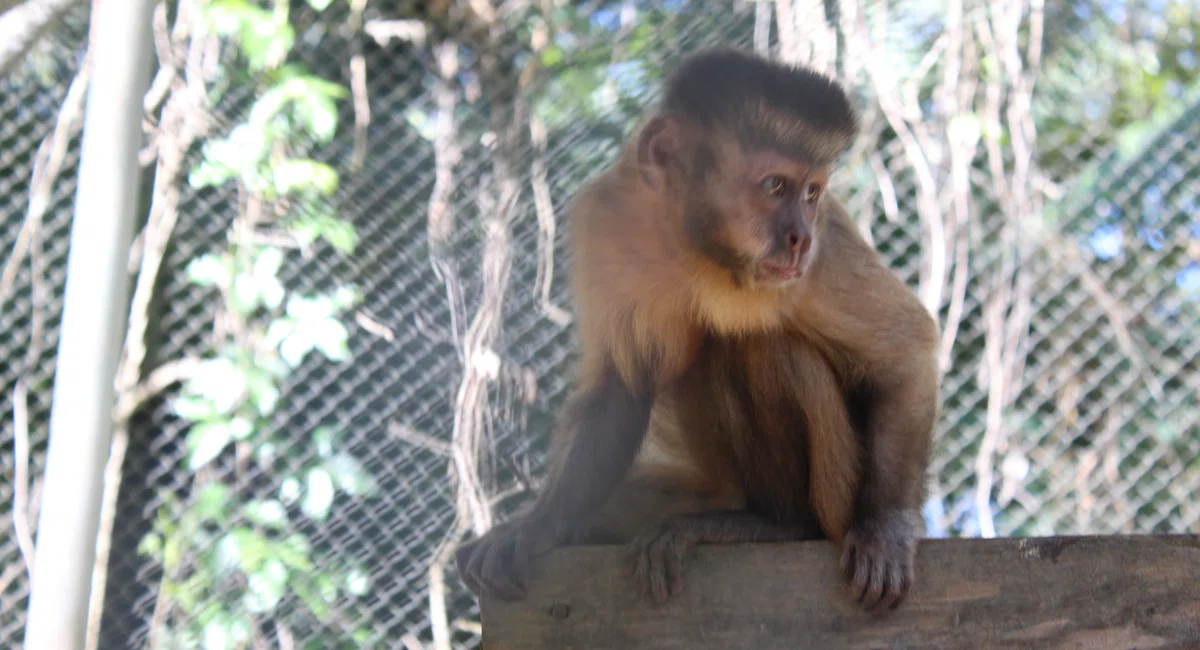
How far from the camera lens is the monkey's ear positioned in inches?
97.9

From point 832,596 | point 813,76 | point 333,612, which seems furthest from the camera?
point 333,612

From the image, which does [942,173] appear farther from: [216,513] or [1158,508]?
[216,513]

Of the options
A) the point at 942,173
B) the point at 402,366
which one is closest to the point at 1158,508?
the point at 942,173

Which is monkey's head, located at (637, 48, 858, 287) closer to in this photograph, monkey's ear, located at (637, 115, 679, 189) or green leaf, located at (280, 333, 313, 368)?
monkey's ear, located at (637, 115, 679, 189)

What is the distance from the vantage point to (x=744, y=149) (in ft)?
7.93

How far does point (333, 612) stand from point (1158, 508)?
3114mm

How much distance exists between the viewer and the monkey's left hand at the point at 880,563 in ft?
6.66

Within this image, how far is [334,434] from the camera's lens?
164 inches

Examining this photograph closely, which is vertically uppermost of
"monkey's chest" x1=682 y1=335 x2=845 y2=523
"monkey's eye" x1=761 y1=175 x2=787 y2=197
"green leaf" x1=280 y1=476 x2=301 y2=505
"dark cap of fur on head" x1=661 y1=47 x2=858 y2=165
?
"dark cap of fur on head" x1=661 y1=47 x2=858 y2=165

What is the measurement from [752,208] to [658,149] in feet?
0.87

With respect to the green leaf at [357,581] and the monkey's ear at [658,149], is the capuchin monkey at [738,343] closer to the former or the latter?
the monkey's ear at [658,149]

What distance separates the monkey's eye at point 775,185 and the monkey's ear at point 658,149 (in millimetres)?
215

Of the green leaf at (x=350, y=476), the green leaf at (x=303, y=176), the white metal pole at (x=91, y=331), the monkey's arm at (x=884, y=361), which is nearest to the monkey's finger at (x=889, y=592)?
the monkey's arm at (x=884, y=361)

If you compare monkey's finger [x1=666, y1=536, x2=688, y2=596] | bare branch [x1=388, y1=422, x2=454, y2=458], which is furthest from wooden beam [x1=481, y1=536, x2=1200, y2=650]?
bare branch [x1=388, y1=422, x2=454, y2=458]
